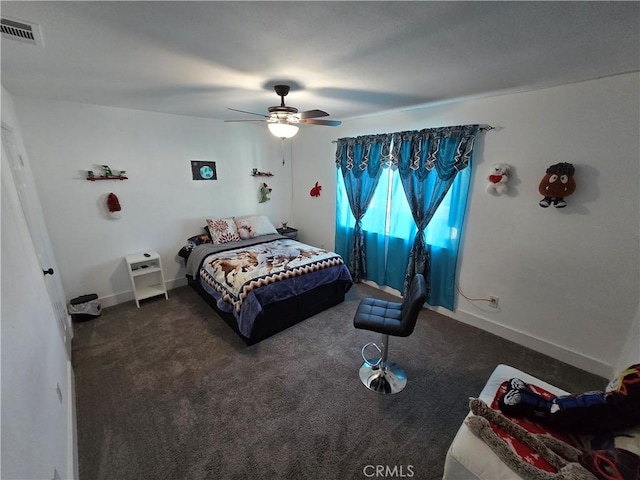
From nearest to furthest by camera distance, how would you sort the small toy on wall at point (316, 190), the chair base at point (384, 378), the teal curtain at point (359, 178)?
the chair base at point (384, 378) < the teal curtain at point (359, 178) < the small toy on wall at point (316, 190)

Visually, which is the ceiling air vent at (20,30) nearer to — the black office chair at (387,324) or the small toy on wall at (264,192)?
the black office chair at (387,324)

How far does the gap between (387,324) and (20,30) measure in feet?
8.59

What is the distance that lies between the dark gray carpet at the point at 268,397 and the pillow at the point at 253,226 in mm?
1372

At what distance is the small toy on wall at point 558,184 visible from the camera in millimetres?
2014

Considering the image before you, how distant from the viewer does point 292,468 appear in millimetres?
1468

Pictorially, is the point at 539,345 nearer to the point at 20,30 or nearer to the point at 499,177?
the point at 499,177

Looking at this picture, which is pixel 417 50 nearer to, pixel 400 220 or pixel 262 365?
pixel 400 220

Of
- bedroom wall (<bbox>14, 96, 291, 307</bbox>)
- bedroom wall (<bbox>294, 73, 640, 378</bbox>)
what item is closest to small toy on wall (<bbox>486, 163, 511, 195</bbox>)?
bedroom wall (<bbox>294, 73, 640, 378</bbox>)

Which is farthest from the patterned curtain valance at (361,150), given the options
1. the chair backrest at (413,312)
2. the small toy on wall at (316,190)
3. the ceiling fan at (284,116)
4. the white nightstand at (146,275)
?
the white nightstand at (146,275)

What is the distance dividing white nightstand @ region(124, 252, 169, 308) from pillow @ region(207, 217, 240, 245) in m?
0.72

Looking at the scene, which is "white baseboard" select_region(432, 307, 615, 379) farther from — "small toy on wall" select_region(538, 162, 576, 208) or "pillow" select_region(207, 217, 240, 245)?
"pillow" select_region(207, 217, 240, 245)

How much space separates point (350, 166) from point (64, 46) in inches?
111

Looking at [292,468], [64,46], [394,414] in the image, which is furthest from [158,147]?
[394,414]

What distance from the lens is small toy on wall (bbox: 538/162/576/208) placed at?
2014mm
